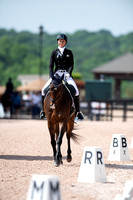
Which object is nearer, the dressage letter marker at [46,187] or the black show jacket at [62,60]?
the dressage letter marker at [46,187]

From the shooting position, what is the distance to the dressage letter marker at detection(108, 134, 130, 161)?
39.8 feet

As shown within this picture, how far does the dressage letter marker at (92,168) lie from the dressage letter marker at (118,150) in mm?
3159

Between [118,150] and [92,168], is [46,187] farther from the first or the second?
[118,150]

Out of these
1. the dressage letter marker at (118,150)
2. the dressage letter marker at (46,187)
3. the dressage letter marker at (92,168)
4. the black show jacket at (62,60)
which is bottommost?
the dressage letter marker at (118,150)

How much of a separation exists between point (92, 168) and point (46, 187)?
3443 mm

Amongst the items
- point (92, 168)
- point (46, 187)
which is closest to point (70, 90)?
point (92, 168)

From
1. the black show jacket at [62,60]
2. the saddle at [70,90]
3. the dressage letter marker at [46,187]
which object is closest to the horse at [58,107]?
the saddle at [70,90]

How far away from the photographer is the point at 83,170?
8891mm

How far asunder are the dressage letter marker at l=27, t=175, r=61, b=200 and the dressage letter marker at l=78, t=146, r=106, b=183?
10.6 feet

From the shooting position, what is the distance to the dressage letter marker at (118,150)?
1213 centimetres

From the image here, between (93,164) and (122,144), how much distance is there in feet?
11.6

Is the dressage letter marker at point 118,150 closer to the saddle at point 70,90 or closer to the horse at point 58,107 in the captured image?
the horse at point 58,107

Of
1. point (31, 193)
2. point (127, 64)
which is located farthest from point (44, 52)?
point (31, 193)

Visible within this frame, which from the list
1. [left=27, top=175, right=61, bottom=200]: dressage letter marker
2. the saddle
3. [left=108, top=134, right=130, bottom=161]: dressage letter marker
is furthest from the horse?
[left=27, top=175, right=61, bottom=200]: dressage letter marker
